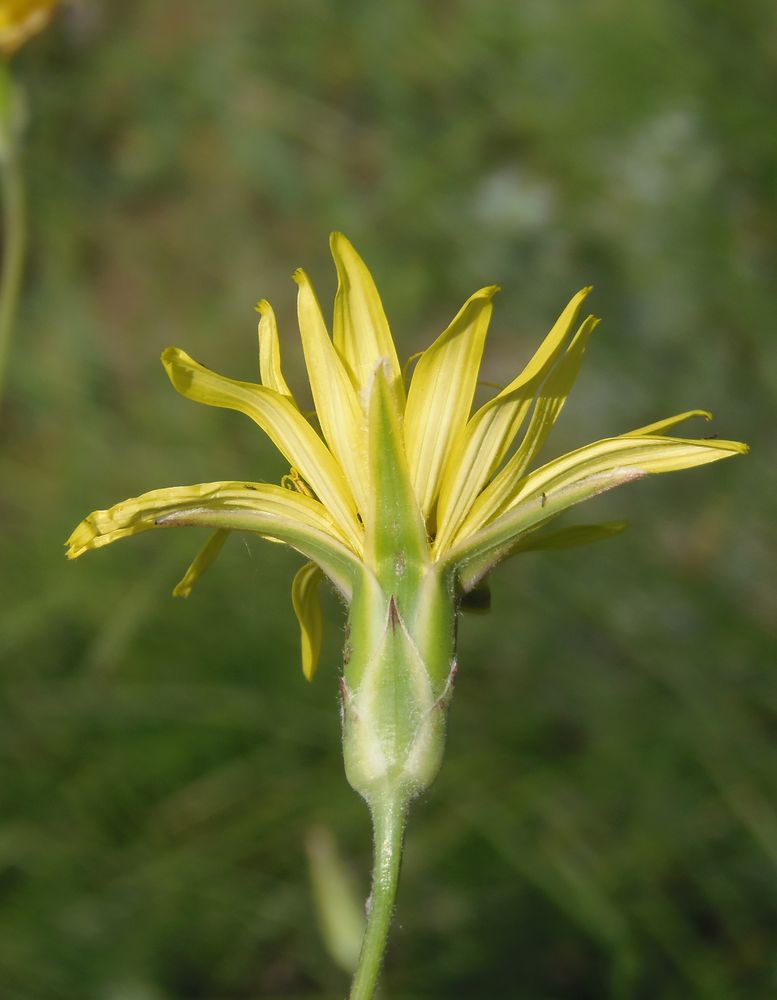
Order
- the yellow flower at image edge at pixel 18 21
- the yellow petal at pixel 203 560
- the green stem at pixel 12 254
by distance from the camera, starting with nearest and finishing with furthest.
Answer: the yellow petal at pixel 203 560 < the green stem at pixel 12 254 < the yellow flower at image edge at pixel 18 21

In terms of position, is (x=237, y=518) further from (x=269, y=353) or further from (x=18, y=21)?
(x=18, y=21)

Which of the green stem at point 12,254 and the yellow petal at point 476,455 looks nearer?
the yellow petal at point 476,455

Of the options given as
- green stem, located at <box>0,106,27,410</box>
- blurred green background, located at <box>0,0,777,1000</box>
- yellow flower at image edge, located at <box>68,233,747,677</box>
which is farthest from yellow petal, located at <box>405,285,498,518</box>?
blurred green background, located at <box>0,0,777,1000</box>

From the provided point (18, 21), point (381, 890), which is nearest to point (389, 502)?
point (381, 890)

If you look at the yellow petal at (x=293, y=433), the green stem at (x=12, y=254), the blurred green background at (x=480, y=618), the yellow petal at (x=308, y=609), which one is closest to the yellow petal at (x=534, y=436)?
the yellow petal at (x=293, y=433)

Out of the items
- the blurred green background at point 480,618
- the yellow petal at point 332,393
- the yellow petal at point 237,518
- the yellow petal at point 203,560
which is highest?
the yellow petal at point 332,393

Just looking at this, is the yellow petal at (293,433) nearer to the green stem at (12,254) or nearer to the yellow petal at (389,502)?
the yellow petal at (389,502)

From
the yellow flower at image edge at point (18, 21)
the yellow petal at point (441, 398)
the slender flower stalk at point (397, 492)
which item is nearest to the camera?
the slender flower stalk at point (397, 492)
